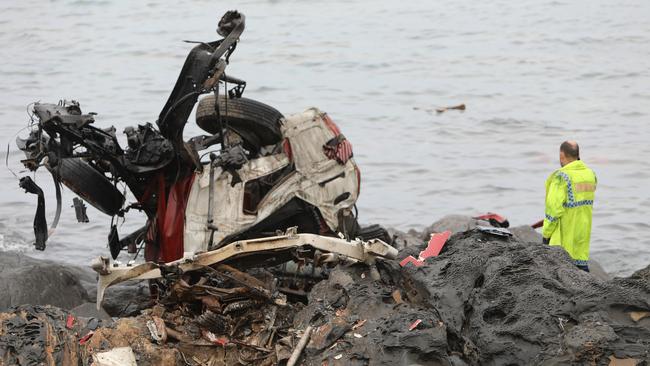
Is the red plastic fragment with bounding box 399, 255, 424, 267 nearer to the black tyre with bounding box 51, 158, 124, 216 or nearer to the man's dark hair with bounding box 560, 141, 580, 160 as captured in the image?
the black tyre with bounding box 51, 158, 124, 216

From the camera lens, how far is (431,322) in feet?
18.2

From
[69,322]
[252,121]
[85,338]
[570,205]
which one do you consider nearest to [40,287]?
[252,121]

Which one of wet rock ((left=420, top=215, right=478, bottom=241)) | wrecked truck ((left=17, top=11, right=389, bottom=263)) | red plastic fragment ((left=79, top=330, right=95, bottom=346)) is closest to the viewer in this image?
red plastic fragment ((left=79, top=330, right=95, bottom=346))

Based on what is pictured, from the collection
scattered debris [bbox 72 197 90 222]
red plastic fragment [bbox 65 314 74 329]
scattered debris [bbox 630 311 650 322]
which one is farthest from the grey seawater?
scattered debris [bbox 630 311 650 322]

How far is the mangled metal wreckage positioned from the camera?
7500 millimetres

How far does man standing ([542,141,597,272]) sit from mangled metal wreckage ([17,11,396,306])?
75.5 inches

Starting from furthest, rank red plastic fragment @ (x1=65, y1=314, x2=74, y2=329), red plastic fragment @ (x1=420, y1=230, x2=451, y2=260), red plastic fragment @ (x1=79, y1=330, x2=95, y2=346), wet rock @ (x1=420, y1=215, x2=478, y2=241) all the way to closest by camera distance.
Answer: wet rock @ (x1=420, y1=215, x2=478, y2=241), red plastic fragment @ (x1=420, y1=230, x2=451, y2=260), red plastic fragment @ (x1=65, y1=314, x2=74, y2=329), red plastic fragment @ (x1=79, y1=330, x2=95, y2=346)

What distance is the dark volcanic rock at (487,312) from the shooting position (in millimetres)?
5211

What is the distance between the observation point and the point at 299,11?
28.1 m

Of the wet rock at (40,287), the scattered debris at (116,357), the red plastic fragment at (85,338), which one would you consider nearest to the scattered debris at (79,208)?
the wet rock at (40,287)

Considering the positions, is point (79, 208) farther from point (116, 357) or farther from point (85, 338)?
point (116, 357)

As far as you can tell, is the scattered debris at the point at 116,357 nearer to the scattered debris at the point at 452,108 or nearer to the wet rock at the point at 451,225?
the wet rock at the point at 451,225

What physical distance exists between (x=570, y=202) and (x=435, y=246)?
300 centimetres

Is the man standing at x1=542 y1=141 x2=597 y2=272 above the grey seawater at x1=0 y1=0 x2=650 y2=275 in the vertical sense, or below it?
above
